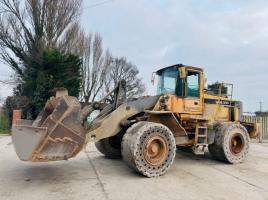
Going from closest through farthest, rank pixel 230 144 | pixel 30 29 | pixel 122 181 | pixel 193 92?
pixel 122 181 → pixel 193 92 → pixel 230 144 → pixel 30 29

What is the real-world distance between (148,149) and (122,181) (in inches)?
32.8

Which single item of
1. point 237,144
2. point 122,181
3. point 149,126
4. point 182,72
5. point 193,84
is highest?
point 182,72

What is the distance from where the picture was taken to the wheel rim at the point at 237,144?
830cm

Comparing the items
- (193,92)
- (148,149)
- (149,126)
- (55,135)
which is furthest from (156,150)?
(55,135)

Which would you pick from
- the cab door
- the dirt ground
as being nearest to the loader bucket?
the dirt ground

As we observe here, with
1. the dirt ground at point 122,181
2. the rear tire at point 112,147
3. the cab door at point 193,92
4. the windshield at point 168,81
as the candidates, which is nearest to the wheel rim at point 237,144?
the dirt ground at point 122,181

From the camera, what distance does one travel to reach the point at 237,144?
27.6 ft

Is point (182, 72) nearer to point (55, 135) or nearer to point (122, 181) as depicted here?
point (122, 181)

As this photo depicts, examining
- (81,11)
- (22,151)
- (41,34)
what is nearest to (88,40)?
(81,11)

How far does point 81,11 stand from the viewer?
2553 centimetres

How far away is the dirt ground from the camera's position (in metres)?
5.18

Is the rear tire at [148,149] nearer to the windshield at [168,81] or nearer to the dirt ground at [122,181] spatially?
the dirt ground at [122,181]

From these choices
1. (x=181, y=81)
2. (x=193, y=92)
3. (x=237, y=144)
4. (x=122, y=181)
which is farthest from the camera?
(x=237, y=144)

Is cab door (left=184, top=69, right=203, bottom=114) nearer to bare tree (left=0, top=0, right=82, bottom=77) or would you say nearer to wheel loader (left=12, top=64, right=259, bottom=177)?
wheel loader (left=12, top=64, right=259, bottom=177)
